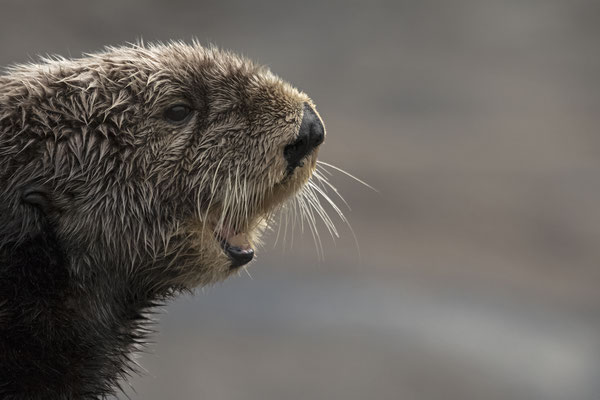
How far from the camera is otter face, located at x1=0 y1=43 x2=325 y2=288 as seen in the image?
2.63m

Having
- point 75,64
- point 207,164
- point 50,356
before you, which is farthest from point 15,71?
point 50,356

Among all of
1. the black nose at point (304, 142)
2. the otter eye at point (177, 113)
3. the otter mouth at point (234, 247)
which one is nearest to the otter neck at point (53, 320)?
the otter mouth at point (234, 247)

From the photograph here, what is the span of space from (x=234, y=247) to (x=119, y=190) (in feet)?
1.38

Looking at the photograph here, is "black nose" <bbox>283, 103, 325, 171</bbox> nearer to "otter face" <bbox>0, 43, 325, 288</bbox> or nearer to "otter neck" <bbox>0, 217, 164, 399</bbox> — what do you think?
"otter face" <bbox>0, 43, 325, 288</bbox>

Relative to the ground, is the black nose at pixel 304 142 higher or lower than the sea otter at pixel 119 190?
higher

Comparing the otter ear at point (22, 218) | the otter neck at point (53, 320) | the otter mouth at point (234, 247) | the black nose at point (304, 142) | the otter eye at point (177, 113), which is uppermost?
the black nose at point (304, 142)

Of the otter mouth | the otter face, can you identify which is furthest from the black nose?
the otter mouth

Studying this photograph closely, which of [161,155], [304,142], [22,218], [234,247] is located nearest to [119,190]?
[161,155]

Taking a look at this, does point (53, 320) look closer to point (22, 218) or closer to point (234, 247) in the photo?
point (22, 218)

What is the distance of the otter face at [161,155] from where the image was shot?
2635 mm

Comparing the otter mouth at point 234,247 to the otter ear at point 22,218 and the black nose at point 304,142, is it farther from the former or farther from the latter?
the otter ear at point 22,218

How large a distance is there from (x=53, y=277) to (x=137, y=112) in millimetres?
574

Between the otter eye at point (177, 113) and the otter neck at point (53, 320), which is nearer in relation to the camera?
the otter neck at point (53, 320)

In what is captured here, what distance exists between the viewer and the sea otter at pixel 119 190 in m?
2.58
